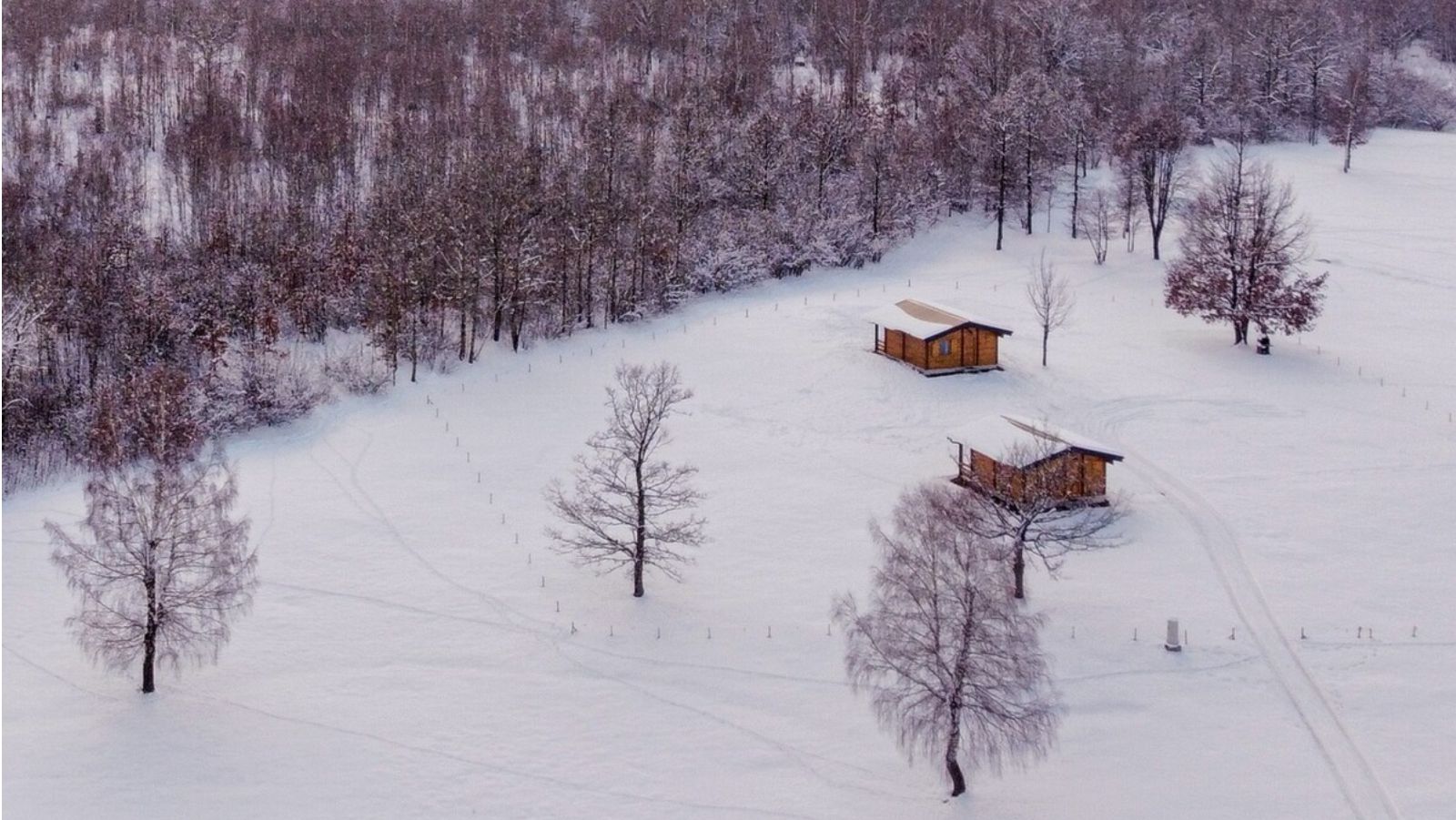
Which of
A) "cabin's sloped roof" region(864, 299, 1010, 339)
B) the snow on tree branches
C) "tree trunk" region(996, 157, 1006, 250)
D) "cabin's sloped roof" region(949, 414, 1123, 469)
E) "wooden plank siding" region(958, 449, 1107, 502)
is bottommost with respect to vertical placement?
"wooden plank siding" region(958, 449, 1107, 502)

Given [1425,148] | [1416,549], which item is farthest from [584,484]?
[1425,148]

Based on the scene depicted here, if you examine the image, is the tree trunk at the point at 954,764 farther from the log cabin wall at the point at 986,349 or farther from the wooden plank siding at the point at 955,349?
the log cabin wall at the point at 986,349

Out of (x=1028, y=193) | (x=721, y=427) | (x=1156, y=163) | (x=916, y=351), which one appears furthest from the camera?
(x=1028, y=193)

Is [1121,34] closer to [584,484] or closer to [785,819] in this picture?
[584,484]

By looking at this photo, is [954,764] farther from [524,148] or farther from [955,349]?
[524,148]

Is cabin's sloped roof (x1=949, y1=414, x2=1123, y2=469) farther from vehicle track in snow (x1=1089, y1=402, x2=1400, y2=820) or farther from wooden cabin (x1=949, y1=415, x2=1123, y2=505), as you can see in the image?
vehicle track in snow (x1=1089, y1=402, x2=1400, y2=820)

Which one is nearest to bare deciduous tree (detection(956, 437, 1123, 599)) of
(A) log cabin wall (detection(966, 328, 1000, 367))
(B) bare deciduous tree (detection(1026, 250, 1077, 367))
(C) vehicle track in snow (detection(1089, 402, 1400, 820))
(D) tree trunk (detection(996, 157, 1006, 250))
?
(C) vehicle track in snow (detection(1089, 402, 1400, 820))

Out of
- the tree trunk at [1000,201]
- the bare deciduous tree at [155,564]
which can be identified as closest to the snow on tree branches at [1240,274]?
the tree trunk at [1000,201]

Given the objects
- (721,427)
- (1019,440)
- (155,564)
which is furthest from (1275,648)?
(155,564)
